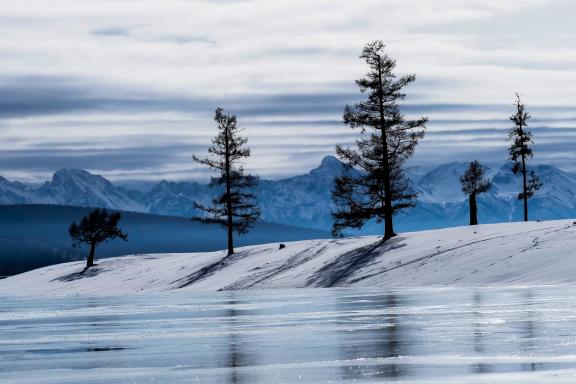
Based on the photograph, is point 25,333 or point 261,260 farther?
point 261,260

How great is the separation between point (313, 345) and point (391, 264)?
3175 cm

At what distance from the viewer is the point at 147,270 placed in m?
76.5

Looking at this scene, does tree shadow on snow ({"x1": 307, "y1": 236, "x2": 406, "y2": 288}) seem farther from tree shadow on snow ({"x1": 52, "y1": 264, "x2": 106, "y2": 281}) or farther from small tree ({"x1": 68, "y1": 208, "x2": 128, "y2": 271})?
small tree ({"x1": 68, "y1": 208, "x2": 128, "y2": 271})

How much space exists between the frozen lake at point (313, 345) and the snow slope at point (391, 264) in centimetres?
1408

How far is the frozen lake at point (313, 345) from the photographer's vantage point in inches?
461

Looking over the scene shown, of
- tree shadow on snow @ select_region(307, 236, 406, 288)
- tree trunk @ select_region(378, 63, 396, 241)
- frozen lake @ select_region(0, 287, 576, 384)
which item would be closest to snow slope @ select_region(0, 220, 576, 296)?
tree shadow on snow @ select_region(307, 236, 406, 288)

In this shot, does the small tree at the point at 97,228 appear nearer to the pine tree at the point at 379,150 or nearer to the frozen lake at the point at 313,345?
the pine tree at the point at 379,150

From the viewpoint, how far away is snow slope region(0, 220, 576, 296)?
3838 cm

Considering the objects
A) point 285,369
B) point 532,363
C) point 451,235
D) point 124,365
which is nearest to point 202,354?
point 124,365

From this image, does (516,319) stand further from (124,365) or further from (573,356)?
(124,365)

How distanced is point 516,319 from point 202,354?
6231 mm

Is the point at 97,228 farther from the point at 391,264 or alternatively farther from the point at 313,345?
the point at 313,345

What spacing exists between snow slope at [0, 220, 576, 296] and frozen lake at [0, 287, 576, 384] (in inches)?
554

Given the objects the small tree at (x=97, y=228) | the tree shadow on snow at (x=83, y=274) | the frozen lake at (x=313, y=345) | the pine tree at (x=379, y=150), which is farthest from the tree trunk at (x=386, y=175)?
the small tree at (x=97, y=228)
